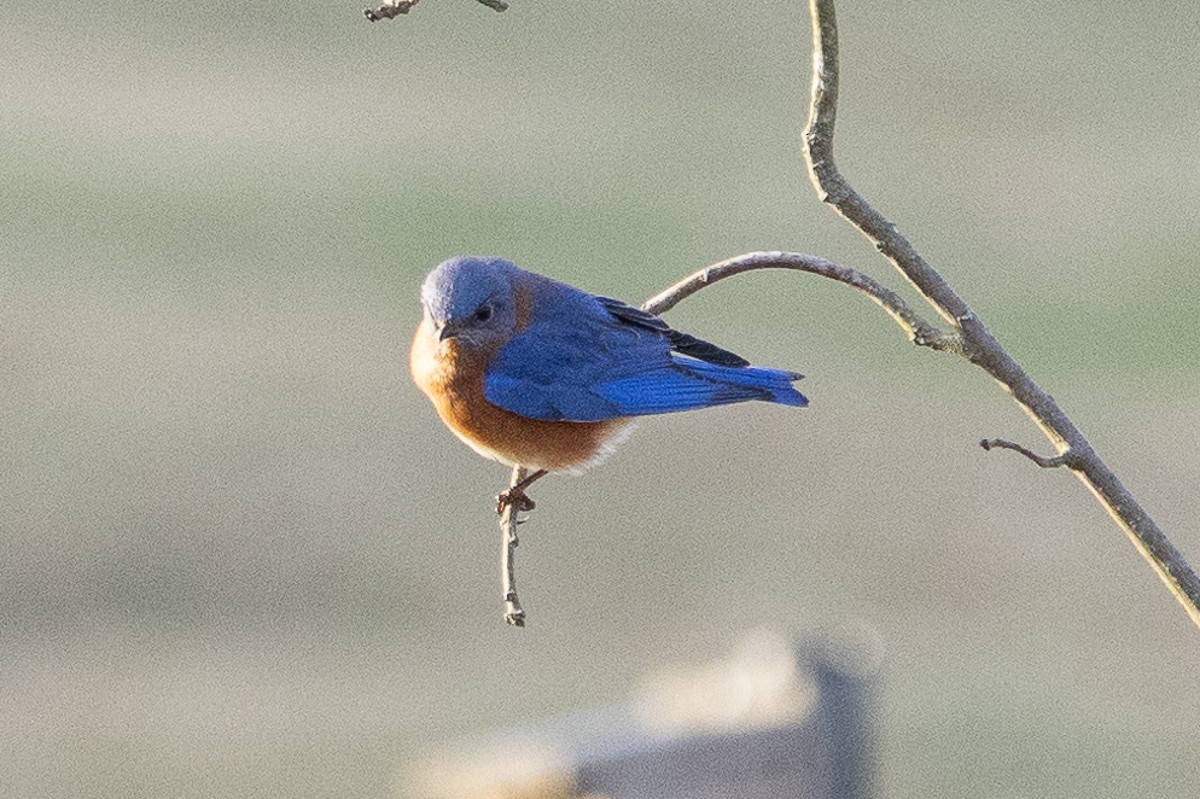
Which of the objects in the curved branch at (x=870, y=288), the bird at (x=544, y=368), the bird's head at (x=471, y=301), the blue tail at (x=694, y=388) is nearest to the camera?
the curved branch at (x=870, y=288)

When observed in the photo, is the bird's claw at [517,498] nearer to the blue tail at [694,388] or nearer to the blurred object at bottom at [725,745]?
the blue tail at [694,388]

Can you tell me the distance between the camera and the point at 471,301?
5148 millimetres

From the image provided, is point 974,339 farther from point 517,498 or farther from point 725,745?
point 725,745

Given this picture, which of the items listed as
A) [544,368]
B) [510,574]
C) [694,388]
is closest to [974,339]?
[510,574]

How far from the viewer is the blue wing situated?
16.3 ft

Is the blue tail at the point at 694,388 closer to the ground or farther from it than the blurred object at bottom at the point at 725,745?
farther from it

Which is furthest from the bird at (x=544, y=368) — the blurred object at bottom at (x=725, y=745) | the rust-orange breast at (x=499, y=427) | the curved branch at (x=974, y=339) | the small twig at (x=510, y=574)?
the curved branch at (x=974, y=339)

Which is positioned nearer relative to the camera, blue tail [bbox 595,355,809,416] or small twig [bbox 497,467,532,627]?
small twig [bbox 497,467,532,627]

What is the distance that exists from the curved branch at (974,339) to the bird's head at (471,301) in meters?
1.90

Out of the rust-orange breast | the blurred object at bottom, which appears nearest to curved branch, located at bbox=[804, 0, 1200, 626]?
the rust-orange breast

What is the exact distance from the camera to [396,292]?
1945 centimetres

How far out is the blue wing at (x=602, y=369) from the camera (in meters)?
4.96

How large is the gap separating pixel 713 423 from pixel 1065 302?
455 centimetres

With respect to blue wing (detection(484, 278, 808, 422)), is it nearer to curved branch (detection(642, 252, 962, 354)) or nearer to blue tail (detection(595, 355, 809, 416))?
blue tail (detection(595, 355, 809, 416))
